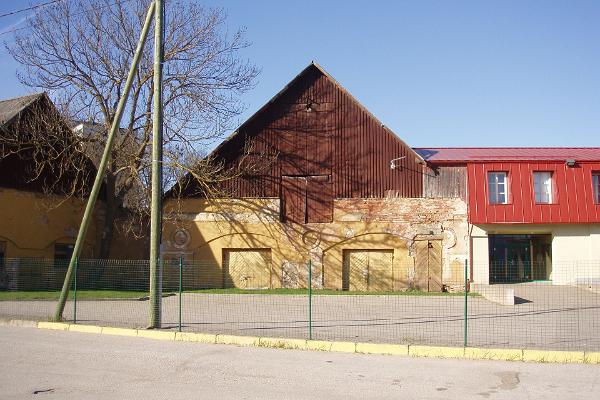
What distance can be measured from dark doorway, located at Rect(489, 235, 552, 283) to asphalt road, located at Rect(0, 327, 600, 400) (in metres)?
17.8

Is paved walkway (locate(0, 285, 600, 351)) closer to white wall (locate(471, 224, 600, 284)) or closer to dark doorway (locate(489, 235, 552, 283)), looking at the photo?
white wall (locate(471, 224, 600, 284))

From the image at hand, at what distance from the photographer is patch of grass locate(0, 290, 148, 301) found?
21156 millimetres

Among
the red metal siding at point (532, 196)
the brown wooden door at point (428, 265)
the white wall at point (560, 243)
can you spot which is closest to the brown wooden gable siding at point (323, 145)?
the brown wooden door at point (428, 265)

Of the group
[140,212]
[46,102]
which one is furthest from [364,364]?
[46,102]

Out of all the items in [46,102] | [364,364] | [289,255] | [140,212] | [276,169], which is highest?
[46,102]

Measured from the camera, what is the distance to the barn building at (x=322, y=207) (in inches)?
1102

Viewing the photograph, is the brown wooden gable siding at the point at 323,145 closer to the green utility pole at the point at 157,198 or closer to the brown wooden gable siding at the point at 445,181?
the brown wooden gable siding at the point at 445,181

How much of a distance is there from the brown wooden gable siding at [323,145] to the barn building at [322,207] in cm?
5

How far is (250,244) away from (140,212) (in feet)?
17.4

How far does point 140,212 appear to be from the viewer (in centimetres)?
2877

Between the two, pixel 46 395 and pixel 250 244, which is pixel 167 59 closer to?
pixel 250 244

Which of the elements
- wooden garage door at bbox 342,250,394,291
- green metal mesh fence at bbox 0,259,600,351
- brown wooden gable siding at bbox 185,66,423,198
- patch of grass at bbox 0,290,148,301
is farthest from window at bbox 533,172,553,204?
patch of grass at bbox 0,290,148,301

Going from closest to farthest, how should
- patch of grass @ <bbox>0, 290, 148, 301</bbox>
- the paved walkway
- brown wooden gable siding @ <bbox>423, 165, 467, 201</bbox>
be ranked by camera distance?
the paved walkway < patch of grass @ <bbox>0, 290, 148, 301</bbox> < brown wooden gable siding @ <bbox>423, 165, 467, 201</bbox>

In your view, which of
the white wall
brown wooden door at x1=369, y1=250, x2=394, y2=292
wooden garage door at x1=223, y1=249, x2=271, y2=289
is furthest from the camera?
wooden garage door at x1=223, y1=249, x2=271, y2=289
